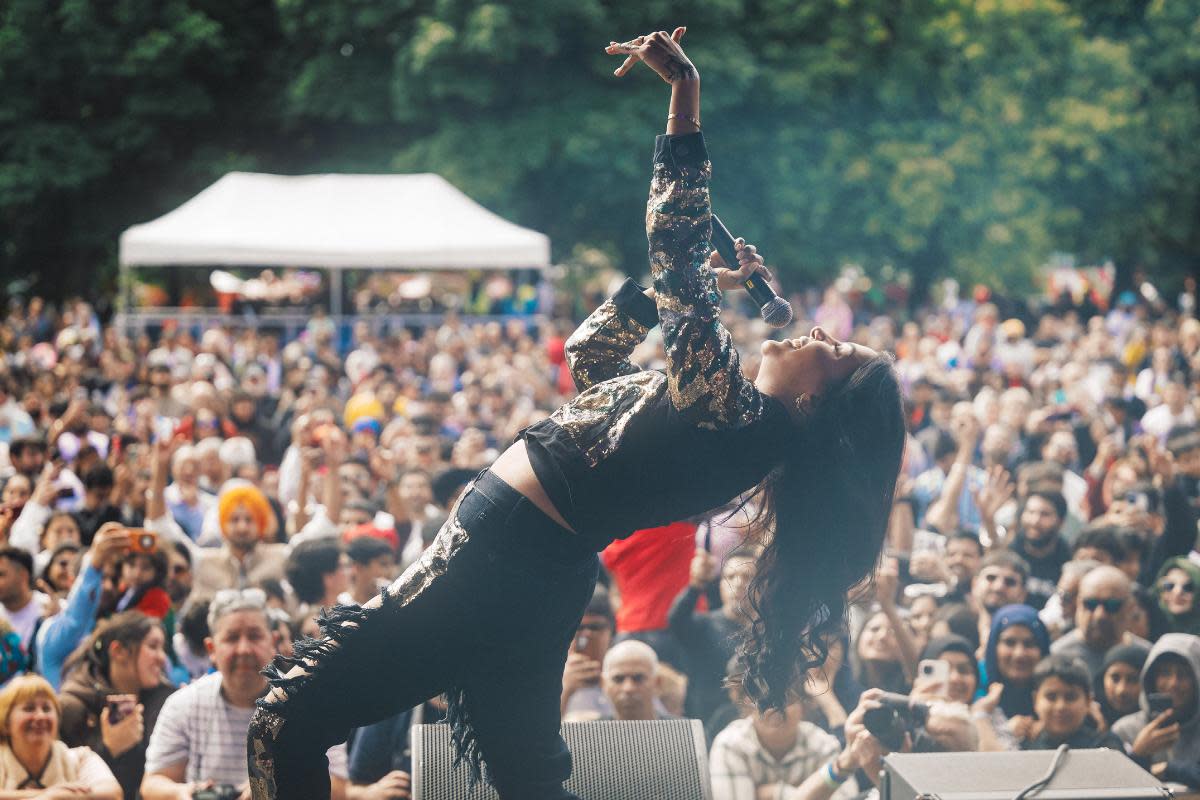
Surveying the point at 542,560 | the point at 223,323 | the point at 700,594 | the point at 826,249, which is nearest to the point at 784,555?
the point at 542,560

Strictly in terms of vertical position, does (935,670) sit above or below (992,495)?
below

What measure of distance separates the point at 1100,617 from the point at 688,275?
10.9 feet

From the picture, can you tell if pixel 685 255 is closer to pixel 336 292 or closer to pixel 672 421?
pixel 672 421

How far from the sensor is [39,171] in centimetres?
2108

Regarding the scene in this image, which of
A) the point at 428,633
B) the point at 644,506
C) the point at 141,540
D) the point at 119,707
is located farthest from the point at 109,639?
the point at 644,506

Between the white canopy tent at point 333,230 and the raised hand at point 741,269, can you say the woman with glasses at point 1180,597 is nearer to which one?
the raised hand at point 741,269

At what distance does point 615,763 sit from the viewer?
3221mm

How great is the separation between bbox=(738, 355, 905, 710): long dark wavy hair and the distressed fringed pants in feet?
1.23

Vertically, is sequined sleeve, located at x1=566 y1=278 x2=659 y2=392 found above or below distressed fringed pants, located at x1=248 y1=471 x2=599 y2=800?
above

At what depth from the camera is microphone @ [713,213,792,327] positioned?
247 centimetres

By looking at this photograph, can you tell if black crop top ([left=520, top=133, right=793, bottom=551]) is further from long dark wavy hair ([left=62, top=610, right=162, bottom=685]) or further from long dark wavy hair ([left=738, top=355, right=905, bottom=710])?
long dark wavy hair ([left=62, top=610, right=162, bottom=685])

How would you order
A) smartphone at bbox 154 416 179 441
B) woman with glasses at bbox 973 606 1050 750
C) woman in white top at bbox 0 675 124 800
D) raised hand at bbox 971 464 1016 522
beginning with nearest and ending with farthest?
woman in white top at bbox 0 675 124 800
woman with glasses at bbox 973 606 1050 750
raised hand at bbox 971 464 1016 522
smartphone at bbox 154 416 179 441

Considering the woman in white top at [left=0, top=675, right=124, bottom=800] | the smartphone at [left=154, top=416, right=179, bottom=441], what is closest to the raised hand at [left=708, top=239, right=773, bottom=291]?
the woman in white top at [left=0, top=675, right=124, bottom=800]

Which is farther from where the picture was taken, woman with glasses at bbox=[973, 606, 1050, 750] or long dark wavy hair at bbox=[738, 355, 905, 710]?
woman with glasses at bbox=[973, 606, 1050, 750]
